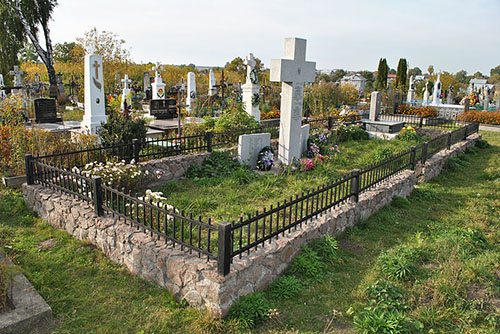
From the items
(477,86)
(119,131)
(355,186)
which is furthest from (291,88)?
(477,86)

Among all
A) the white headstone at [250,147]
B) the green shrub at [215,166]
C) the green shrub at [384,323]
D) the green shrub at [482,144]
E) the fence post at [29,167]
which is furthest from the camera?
the green shrub at [482,144]

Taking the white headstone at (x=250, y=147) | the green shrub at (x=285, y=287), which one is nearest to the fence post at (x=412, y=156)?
the white headstone at (x=250, y=147)

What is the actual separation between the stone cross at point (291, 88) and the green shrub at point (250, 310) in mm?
5557

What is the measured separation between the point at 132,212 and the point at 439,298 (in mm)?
3816

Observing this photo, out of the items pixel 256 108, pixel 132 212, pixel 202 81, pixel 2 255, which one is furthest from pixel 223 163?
pixel 202 81

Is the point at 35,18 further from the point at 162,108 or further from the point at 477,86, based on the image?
the point at 477,86

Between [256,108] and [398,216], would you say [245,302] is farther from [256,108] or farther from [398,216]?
[256,108]

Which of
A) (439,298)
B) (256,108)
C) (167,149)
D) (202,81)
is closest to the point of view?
(439,298)

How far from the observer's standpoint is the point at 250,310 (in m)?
3.62

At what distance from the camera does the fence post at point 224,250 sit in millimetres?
3594

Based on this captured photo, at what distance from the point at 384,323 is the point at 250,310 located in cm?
127

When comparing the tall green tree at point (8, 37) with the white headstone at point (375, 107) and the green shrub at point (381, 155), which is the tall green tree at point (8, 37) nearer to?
the white headstone at point (375, 107)

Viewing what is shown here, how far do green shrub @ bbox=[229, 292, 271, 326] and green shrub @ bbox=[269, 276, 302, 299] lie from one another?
0.29 m

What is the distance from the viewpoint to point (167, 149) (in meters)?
8.49
